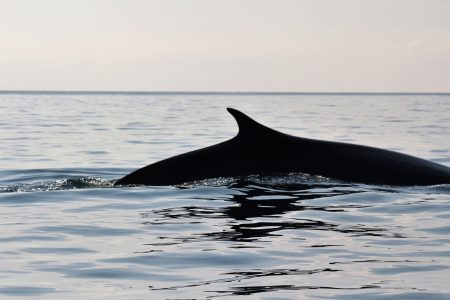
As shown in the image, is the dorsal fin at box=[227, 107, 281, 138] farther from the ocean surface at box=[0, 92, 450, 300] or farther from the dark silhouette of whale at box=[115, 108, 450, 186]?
the ocean surface at box=[0, 92, 450, 300]

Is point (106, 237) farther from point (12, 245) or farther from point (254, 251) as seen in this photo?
point (254, 251)

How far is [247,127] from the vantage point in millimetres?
13156

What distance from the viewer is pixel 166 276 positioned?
8172mm

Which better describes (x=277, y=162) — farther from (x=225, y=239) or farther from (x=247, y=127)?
(x=225, y=239)

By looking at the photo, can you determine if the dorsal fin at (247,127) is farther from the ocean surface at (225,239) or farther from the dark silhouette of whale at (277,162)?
the ocean surface at (225,239)

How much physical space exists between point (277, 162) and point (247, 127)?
62 cm

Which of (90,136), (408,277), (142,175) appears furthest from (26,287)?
(90,136)

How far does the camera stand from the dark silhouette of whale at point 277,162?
13.3 metres

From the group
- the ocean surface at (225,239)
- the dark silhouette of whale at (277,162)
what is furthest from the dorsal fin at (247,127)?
the ocean surface at (225,239)

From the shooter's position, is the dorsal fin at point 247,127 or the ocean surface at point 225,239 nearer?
the ocean surface at point 225,239

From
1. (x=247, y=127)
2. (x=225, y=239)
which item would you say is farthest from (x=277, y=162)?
(x=225, y=239)

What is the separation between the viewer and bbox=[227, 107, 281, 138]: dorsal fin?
13.0m

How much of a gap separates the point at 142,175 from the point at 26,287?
6.11m

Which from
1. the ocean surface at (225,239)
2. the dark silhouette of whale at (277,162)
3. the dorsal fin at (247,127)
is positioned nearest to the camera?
the ocean surface at (225,239)
